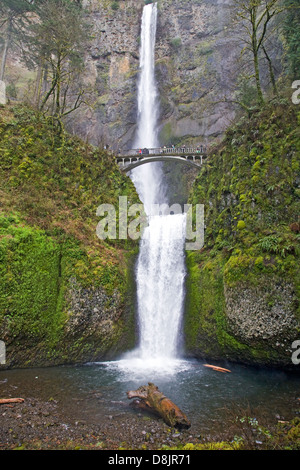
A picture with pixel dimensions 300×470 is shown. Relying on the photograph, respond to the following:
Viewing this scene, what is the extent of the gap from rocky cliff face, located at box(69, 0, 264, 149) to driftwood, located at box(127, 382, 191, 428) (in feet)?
103

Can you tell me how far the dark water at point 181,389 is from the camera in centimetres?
834

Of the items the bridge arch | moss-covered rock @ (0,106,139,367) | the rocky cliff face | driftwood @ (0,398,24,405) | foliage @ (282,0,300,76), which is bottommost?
driftwood @ (0,398,24,405)

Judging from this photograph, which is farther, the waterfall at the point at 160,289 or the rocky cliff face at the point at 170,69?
the rocky cliff face at the point at 170,69

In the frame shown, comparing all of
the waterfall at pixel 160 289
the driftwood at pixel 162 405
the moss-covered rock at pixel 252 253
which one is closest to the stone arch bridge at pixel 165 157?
the waterfall at pixel 160 289

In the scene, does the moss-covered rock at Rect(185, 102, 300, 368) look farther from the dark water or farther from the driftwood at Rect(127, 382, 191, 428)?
the driftwood at Rect(127, 382, 191, 428)

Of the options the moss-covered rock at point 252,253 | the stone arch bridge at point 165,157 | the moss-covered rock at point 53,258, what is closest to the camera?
the moss-covered rock at point 252,253

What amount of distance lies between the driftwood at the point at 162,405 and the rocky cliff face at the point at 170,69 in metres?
31.3

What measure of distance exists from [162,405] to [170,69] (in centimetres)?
4269

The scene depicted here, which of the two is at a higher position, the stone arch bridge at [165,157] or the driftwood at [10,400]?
the stone arch bridge at [165,157]

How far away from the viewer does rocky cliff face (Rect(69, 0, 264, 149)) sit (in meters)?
36.9

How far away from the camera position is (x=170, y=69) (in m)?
40.6

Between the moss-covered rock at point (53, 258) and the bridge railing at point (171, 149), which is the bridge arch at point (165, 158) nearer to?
the bridge railing at point (171, 149)

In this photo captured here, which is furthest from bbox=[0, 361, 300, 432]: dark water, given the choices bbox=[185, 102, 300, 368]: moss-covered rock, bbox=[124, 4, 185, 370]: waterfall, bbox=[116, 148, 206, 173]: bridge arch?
bbox=[116, 148, 206, 173]: bridge arch
